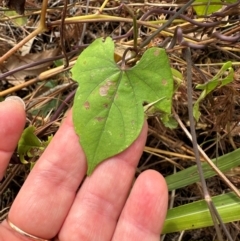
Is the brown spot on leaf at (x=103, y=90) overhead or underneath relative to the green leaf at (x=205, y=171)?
overhead

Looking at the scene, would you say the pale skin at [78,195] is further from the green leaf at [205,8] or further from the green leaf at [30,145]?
the green leaf at [205,8]

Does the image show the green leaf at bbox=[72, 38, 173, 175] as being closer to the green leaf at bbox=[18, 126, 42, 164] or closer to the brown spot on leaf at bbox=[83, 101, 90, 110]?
the brown spot on leaf at bbox=[83, 101, 90, 110]

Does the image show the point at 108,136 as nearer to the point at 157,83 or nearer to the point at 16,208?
the point at 157,83

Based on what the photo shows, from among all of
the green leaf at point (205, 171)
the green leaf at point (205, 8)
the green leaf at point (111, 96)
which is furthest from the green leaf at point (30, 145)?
the green leaf at point (205, 8)

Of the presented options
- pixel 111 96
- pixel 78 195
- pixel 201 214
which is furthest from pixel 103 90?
pixel 201 214

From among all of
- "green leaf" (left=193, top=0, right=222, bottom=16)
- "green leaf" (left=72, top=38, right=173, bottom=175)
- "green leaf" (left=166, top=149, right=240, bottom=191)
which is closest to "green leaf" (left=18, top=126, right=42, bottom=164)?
"green leaf" (left=72, top=38, right=173, bottom=175)

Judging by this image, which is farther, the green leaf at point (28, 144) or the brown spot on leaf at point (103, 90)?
the green leaf at point (28, 144)
